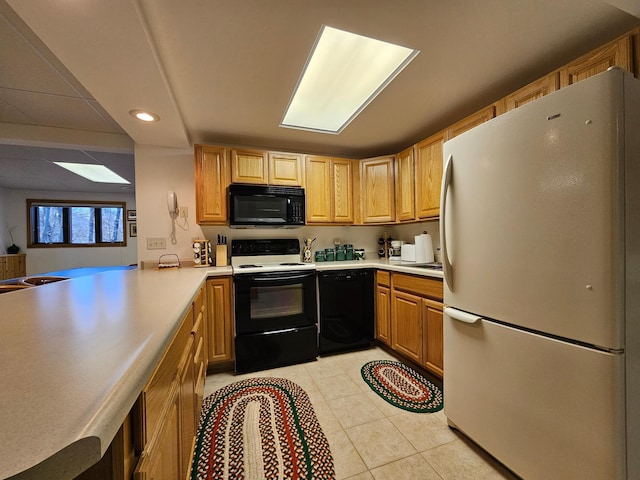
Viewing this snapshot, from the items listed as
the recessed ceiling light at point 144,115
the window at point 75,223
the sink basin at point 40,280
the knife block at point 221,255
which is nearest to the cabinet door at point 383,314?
the knife block at point 221,255

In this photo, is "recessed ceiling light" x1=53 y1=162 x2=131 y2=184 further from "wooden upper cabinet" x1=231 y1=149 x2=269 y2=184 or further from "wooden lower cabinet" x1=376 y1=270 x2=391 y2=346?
"wooden lower cabinet" x1=376 y1=270 x2=391 y2=346

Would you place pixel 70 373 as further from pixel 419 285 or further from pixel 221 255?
pixel 221 255

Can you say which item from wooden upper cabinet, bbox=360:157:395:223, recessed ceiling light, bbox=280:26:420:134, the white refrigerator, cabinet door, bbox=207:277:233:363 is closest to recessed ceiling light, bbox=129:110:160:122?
recessed ceiling light, bbox=280:26:420:134

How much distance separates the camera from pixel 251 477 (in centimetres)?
128

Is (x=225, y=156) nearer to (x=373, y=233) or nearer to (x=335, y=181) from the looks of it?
(x=335, y=181)

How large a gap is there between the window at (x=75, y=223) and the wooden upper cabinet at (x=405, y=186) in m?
6.26

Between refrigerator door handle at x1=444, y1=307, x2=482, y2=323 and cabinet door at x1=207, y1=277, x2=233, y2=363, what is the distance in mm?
1705

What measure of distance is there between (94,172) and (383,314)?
16.1 ft

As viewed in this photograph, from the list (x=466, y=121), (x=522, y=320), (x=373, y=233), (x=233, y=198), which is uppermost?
(x=466, y=121)

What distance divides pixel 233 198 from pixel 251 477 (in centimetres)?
200

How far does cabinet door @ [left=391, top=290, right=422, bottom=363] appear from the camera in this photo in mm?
2141

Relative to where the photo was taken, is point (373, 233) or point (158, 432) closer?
point (158, 432)

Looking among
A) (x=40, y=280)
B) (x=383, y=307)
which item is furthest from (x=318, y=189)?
(x=40, y=280)

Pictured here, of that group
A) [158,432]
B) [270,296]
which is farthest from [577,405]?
[270,296]
